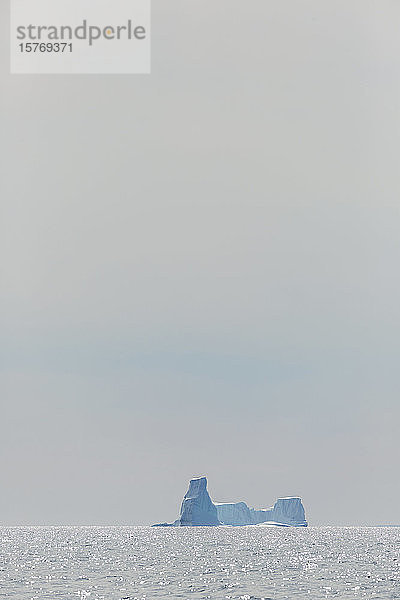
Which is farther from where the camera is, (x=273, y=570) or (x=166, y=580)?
(x=273, y=570)

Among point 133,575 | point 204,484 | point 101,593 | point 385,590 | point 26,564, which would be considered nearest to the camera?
point 101,593

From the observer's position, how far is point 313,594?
161 feet

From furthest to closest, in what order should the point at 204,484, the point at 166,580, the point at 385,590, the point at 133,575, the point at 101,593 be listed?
the point at 204,484 → the point at 133,575 → the point at 166,580 → the point at 385,590 → the point at 101,593

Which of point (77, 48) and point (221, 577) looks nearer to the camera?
point (77, 48)

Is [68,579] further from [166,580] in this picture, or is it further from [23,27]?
[23,27]

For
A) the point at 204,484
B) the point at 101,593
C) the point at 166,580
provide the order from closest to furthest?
the point at 101,593
the point at 166,580
the point at 204,484

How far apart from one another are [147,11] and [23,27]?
3979 mm

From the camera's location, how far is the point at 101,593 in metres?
48.4

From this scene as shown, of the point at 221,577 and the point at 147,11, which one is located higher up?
the point at 147,11

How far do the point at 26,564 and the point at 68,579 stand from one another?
68.7 ft

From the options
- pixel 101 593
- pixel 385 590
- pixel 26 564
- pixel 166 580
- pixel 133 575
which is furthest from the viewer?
pixel 26 564

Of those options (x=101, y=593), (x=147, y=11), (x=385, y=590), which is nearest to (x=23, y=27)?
(x=147, y=11)

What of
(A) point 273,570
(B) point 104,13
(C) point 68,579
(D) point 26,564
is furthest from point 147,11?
(D) point 26,564

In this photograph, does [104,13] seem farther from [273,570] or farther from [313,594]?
[273,570]
